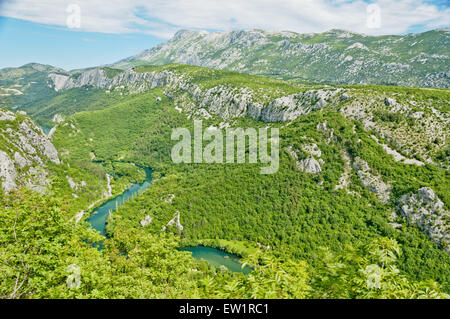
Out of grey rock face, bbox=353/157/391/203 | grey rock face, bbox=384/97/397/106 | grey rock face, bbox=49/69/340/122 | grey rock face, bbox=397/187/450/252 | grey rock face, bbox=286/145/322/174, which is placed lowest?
grey rock face, bbox=397/187/450/252

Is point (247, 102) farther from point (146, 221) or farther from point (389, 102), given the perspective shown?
point (146, 221)

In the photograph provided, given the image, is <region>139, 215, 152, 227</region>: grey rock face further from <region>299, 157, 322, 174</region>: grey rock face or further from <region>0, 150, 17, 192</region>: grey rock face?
<region>299, 157, 322, 174</region>: grey rock face

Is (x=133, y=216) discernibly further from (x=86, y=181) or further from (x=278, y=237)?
(x=278, y=237)

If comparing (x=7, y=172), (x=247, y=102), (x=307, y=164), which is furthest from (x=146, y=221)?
(x=247, y=102)

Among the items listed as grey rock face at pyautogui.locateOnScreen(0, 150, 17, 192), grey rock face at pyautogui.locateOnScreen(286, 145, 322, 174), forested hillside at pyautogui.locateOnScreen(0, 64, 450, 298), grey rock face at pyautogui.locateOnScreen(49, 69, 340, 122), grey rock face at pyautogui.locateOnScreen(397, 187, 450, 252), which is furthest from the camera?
grey rock face at pyautogui.locateOnScreen(49, 69, 340, 122)

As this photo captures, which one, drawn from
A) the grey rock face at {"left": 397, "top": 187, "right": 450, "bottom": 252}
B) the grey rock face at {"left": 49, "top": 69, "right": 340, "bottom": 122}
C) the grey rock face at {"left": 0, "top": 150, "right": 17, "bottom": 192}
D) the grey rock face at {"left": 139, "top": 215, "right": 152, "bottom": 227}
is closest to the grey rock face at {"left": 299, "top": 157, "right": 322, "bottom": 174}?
the grey rock face at {"left": 397, "top": 187, "right": 450, "bottom": 252}

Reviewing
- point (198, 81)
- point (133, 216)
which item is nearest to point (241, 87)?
point (198, 81)

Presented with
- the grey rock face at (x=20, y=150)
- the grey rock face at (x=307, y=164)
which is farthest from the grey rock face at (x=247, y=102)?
the grey rock face at (x=20, y=150)

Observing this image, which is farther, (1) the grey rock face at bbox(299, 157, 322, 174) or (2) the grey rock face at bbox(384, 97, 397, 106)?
(1) the grey rock face at bbox(299, 157, 322, 174)
